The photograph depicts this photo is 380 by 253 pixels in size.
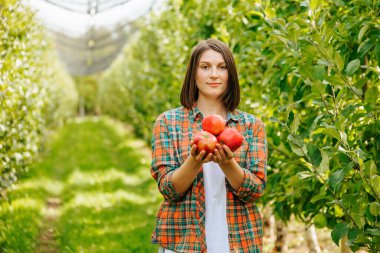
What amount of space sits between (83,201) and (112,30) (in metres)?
10.2

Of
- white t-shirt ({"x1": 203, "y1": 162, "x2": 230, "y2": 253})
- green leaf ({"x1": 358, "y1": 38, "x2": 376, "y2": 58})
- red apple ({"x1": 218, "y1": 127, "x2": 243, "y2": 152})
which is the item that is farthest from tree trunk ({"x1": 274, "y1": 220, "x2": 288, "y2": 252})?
red apple ({"x1": 218, "y1": 127, "x2": 243, "y2": 152})

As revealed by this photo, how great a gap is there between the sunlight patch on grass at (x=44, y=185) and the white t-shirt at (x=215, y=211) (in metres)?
4.99

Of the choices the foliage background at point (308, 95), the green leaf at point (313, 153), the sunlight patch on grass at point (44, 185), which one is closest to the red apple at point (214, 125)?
the foliage background at point (308, 95)

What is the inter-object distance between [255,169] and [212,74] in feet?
1.40

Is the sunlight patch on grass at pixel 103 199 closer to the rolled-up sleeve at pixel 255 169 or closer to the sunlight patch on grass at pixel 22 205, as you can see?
the sunlight patch on grass at pixel 22 205

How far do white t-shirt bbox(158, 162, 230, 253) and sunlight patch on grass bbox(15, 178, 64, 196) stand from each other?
197 inches

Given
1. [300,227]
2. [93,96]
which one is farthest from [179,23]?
[93,96]

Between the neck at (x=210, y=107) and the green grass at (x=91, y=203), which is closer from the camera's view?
A: the neck at (x=210, y=107)

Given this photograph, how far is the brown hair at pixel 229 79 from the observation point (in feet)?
7.37

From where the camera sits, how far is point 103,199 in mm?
8078

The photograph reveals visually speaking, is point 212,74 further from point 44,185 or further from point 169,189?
point 44,185

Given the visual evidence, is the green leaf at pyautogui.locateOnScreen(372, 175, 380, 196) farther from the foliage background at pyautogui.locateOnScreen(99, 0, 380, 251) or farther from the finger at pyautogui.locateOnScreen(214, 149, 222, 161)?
the finger at pyautogui.locateOnScreen(214, 149, 222, 161)

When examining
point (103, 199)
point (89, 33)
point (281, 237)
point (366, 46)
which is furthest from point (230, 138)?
point (89, 33)

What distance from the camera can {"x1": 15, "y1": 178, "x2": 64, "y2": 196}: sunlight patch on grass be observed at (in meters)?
7.24
